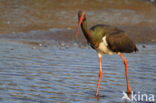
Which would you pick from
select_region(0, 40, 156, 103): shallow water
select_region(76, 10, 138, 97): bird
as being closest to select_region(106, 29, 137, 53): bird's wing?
select_region(76, 10, 138, 97): bird

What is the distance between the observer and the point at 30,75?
6672 millimetres

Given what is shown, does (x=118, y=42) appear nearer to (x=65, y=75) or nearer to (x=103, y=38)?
(x=103, y=38)

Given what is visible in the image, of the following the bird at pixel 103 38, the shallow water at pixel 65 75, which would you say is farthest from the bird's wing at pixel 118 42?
the shallow water at pixel 65 75

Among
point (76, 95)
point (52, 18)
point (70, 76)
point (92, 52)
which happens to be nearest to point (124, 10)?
point (52, 18)

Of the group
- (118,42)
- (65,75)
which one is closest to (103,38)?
(118,42)

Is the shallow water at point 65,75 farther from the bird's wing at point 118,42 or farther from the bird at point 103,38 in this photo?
the bird's wing at point 118,42

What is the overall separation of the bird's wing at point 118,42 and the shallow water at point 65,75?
0.53 meters

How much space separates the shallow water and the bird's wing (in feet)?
1.75

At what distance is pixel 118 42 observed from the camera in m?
6.21

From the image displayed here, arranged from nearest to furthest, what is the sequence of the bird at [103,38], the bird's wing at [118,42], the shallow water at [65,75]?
the shallow water at [65,75] → the bird at [103,38] → the bird's wing at [118,42]

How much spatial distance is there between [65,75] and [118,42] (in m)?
1.16

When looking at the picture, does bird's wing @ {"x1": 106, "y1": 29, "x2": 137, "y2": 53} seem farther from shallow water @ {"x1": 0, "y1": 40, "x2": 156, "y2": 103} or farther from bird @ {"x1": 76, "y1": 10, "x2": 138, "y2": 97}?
shallow water @ {"x1": 0, "y1": 40, "x2": 156, "y2": 103}

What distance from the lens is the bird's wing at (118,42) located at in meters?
6.05

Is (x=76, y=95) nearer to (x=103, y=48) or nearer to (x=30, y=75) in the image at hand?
(x=103, y=48)
